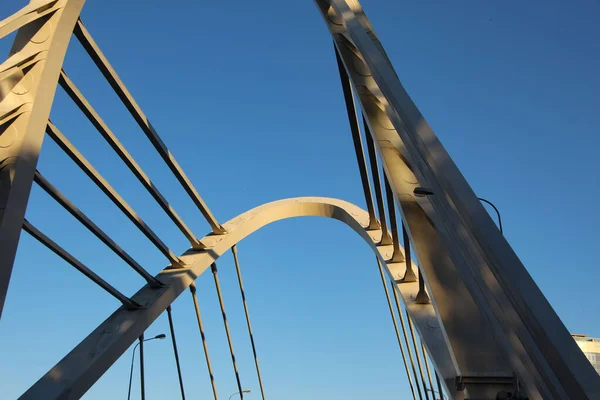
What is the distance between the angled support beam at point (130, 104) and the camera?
12188mm

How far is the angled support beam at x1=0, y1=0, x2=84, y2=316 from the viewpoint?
10312 millimetres

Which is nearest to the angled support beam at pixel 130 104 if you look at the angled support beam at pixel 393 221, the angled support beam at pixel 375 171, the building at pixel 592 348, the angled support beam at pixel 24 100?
the angled support beam at pixel 24 100

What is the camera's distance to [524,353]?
6402 mm

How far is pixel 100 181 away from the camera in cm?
1269

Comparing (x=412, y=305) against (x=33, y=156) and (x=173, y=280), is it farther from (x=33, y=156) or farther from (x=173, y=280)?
(x=33, y=156)

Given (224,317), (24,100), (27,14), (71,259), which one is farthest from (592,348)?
(27,14)

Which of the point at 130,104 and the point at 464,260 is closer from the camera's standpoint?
the point at 464,260

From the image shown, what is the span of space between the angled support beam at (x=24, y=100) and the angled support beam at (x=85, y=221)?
51 cm

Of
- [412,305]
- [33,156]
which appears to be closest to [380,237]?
[412,305]

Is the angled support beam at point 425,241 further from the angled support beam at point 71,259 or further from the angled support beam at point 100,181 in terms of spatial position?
the angled support beam at point 71,259

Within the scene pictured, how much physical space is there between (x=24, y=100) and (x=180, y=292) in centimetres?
766

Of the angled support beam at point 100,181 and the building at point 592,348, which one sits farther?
the building at point 592,348

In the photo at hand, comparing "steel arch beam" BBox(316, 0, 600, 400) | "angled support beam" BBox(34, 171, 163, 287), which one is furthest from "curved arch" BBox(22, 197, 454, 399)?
"steel arch beam" BBox(316, 0, 600, 400)

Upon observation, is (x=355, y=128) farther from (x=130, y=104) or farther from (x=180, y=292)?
(x=180, y=292)
